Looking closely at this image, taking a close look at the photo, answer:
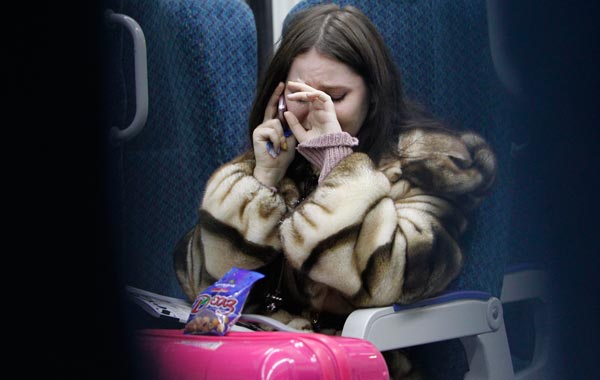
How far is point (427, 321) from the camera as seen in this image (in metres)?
1.09

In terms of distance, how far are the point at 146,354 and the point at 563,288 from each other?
206 millimetres

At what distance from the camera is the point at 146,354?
7.6 inches

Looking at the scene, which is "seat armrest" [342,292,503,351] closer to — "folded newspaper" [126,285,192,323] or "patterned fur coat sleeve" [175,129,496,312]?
"patterned fur coat sleeve" [175,129,496,312]

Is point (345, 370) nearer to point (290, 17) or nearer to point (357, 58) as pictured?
point (357, 58)

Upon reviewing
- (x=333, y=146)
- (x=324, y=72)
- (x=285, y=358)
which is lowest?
(x=285, y=358)

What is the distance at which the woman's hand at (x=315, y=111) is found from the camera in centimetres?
123

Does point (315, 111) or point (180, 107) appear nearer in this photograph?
point (315, 111)

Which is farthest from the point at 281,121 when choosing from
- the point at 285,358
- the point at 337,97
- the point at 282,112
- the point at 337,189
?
the point at 285,358

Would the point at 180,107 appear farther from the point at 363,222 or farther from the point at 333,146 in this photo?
the point at 363,222

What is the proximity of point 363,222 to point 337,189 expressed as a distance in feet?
0.22

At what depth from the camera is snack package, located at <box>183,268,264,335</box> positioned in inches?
36.4

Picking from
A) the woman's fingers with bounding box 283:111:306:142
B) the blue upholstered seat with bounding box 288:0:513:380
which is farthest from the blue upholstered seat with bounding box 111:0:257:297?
the woman's fingers with bounding box 283:111:306:142

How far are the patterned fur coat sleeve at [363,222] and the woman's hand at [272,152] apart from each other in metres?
0.03

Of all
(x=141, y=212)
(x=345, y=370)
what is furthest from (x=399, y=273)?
(x=141, y=212)
